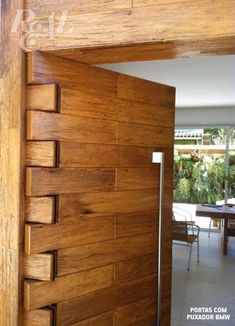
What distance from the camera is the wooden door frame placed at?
1.43 metres

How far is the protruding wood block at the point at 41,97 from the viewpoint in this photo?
1.45 m

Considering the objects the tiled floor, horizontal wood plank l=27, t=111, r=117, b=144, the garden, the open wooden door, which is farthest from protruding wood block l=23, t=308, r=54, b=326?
the garden

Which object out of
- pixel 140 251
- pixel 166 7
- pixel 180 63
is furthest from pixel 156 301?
pixel 180 63

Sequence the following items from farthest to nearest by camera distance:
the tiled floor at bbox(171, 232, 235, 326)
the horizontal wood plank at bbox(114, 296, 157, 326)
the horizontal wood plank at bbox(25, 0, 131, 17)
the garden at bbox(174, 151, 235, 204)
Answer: the garden at bbox(174, 151, 235, 204)
the tiled floor at bbox(171, 232, 235, 326)
the horizontal wood plank at bbox(114, 296, 157, 326)
the horizontal wood plank at bbox(25, 0, 131, 17)

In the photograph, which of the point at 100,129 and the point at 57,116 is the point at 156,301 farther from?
the point at 57,116

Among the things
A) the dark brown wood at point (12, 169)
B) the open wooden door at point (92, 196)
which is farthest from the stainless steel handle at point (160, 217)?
the dark brown wood at point (12, 169)

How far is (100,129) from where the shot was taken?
1.64m

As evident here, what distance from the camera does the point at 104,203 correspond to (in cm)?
166

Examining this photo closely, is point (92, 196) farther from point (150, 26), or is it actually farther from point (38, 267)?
point (150, 26)

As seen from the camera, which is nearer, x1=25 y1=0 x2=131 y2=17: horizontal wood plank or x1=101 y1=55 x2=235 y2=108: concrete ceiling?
x1=25 y1=0 x2=131 y2=17: horizontal wood plank

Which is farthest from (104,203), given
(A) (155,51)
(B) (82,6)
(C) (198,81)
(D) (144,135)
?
(C) (198,81)

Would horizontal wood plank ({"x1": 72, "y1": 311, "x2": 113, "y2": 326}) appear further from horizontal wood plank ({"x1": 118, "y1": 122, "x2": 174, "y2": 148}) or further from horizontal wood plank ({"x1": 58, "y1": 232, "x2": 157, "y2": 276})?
horizontal wood plank ({"x1": 118, "y1": 122, "x2": 174, "y2": 148})

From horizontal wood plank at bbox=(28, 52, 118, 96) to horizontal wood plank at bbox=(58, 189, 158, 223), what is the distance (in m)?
0.53

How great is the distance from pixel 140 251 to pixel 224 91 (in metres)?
3.82
